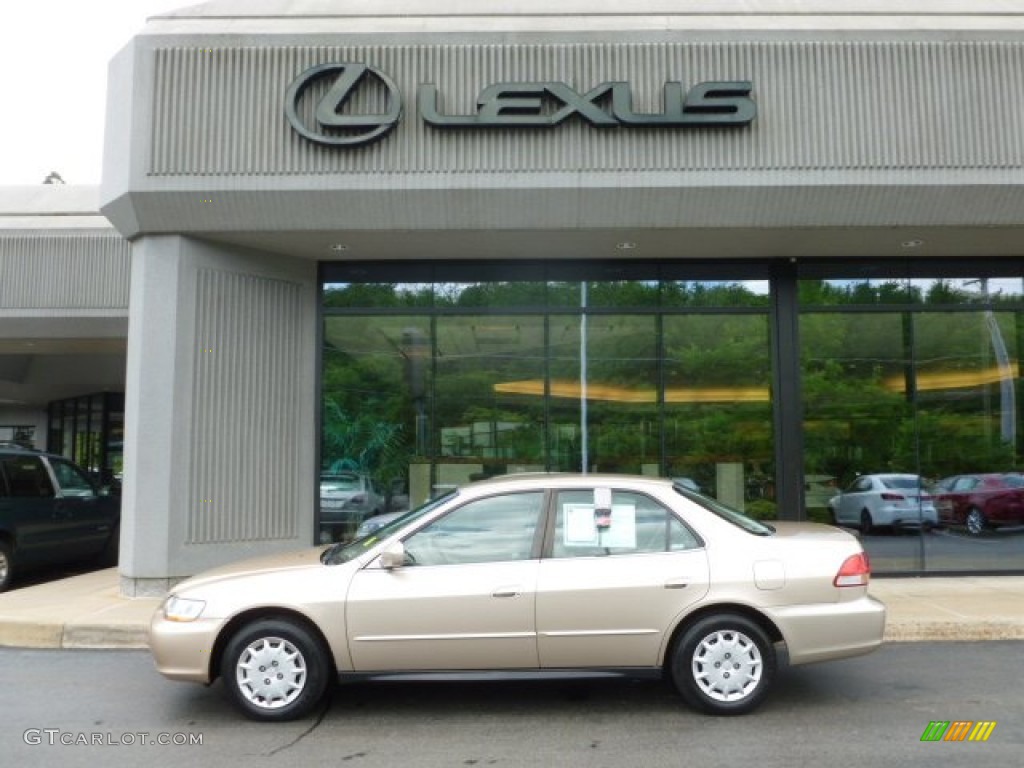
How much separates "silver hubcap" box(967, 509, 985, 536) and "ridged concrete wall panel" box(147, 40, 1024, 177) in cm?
450

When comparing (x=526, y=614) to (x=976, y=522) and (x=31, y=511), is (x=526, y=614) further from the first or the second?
(x=31, y=511)

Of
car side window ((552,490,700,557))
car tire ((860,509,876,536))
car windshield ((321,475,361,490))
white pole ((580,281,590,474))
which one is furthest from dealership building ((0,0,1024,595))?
car side window ((552,490,700,557))

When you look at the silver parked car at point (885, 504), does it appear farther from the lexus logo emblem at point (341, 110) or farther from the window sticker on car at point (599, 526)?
the lexus logo emblem at point (341, 110)

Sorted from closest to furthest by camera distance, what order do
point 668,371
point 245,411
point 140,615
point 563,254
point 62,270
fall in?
point 140,615 → point 245,411 → point 563,254 → point 668,371 → point 62,270

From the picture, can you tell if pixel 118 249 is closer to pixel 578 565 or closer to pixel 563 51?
pixel 563 51

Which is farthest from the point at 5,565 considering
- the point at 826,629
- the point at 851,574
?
the point at 851,574

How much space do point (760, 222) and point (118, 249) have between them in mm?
9994

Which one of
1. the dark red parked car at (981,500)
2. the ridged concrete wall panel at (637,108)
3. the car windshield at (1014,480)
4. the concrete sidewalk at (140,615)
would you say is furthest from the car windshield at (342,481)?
the car windshield at (1014,480)

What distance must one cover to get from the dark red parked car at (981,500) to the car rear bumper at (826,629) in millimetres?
6656

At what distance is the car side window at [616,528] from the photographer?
5.52m

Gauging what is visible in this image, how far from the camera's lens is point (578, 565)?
17.8ft

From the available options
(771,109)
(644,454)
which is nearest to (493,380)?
(644,454)

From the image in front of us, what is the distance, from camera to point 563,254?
11.1 m

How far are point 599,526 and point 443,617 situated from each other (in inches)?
45.4
